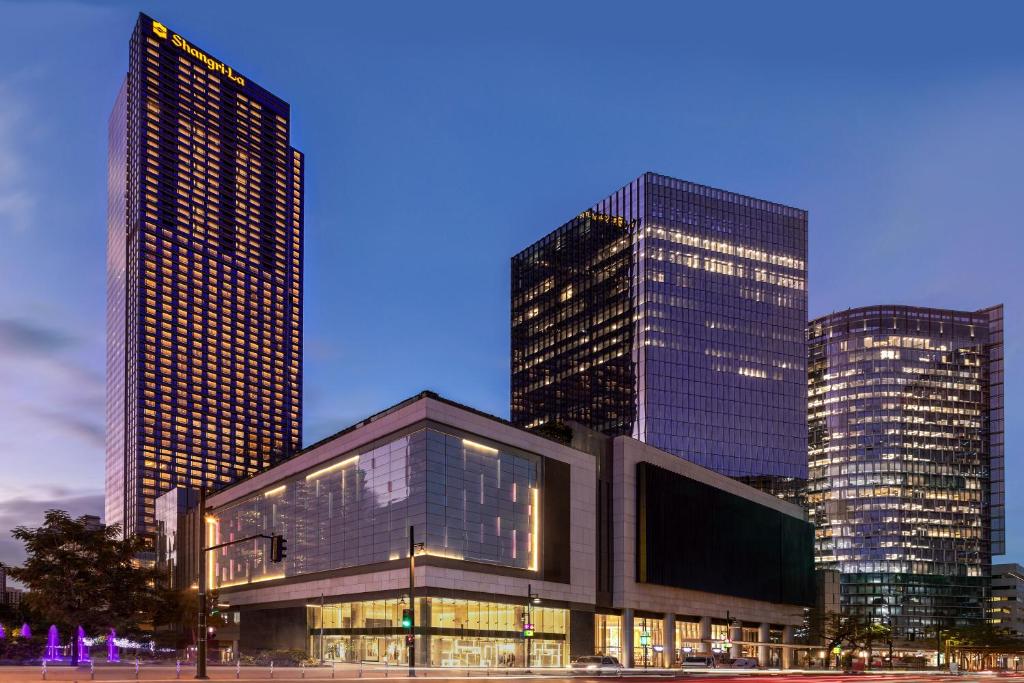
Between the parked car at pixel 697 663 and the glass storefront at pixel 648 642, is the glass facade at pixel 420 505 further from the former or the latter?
the glass storefront at pixel 648 642

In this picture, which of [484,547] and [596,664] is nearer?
[596,664]

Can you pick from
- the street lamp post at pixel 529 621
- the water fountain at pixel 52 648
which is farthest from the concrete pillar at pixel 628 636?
the water fountain at pixel 52 648

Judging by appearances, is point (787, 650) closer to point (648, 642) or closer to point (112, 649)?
point (648, 642)

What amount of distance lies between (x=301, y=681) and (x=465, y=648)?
37.0m

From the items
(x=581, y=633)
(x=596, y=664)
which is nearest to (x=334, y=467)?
(x=581, y=633)

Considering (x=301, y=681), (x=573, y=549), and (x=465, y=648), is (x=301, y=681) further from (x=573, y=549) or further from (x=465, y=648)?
(x=573, y=549)

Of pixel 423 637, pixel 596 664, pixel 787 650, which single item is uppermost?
pixel 423 637

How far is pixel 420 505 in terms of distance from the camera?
80438 mm

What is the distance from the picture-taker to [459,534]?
82.9m

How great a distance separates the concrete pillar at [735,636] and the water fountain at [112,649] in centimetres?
6959

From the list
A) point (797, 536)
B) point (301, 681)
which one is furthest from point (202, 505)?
point (797, 536)

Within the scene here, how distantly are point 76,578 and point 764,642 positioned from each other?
282 ft

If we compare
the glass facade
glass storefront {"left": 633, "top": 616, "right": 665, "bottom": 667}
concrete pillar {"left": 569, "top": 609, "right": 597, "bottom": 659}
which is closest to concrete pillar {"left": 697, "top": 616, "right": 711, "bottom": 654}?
glass storefront {"left": 633, "top": 616, "right": 665, "bottom": 667}

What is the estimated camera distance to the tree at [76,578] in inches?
3561
